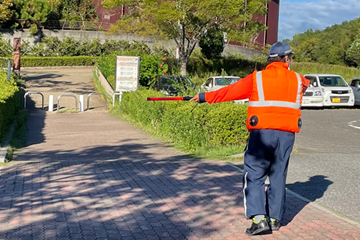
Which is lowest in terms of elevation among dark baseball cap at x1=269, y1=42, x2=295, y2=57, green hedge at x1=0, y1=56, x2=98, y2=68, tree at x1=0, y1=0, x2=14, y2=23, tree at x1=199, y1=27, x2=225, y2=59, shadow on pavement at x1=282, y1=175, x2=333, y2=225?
shadow on pavement at x1=282, y1=175, x2=333, y2=225

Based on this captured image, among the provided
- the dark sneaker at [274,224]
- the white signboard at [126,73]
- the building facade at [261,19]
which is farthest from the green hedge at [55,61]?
the dark sneaker at [274,224]

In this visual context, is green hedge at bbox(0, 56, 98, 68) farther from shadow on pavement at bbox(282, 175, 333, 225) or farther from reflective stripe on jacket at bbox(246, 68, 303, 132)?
reflective stripe on jacket at bbox(246, 68, 303, 132)

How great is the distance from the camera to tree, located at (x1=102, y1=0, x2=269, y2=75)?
29.3 m

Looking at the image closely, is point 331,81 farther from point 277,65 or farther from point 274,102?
point 274,102

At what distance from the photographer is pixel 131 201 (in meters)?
6.80

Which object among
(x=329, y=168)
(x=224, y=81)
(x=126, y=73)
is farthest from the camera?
(x=224, y=81)

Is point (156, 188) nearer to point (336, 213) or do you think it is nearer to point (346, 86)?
point (336, 213)

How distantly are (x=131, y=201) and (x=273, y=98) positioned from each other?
2.41m

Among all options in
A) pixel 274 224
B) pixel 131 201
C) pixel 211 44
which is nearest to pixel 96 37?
pixel 211 44

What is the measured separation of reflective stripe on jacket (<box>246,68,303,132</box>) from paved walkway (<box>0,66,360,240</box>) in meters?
1.11

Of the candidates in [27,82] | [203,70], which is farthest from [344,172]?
[203,70]

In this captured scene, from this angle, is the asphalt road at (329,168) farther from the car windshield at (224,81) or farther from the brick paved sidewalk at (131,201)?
the car windshield at (224,81)

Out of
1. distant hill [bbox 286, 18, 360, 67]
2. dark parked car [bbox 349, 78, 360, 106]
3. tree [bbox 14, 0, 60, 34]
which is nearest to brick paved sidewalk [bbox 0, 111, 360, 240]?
dark parked car [bbox 349, 78, 360, 106]

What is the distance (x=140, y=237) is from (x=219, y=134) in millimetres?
5875
